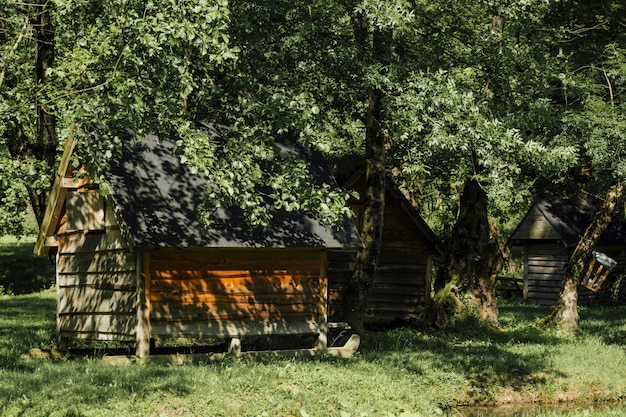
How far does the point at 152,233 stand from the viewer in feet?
62.1

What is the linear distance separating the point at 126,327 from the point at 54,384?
3975mm

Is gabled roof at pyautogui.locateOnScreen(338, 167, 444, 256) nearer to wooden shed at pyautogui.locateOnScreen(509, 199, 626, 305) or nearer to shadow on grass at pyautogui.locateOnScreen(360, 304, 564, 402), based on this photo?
shadow on grass at pyautogui.locateOnScreen(360, 304, 564, 402)

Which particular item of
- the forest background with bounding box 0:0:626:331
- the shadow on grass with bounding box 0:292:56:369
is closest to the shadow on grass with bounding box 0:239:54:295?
the shadow on grass with bounding box 0:292:56:369

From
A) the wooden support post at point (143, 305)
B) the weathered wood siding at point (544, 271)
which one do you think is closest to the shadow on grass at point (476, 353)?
the wooden support post at point (143, 305)

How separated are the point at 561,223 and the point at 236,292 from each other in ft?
85.8

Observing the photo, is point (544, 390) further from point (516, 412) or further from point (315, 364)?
point (315, 364)

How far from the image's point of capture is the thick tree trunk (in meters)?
24.7

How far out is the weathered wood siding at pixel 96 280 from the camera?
777 inches

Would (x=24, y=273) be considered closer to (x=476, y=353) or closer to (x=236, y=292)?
(x=236, y=292)

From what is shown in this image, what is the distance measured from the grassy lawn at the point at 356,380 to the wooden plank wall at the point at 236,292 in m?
1.07

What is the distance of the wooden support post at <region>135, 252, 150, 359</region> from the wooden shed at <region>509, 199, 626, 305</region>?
27262mm

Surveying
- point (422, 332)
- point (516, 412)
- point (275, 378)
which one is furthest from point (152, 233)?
point (422, 332)

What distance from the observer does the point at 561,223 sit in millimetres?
42844

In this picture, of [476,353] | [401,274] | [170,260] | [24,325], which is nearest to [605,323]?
[401,274]
